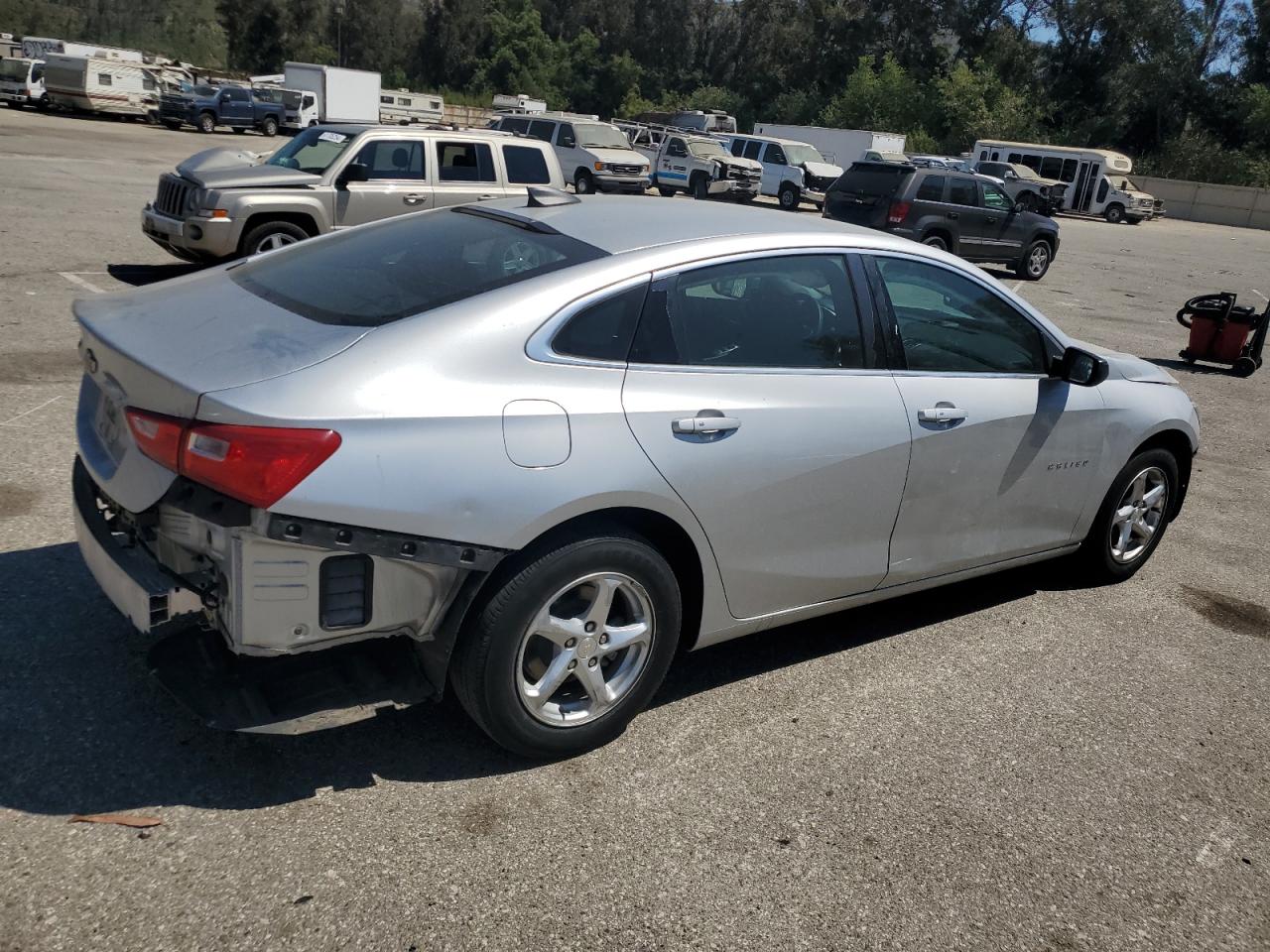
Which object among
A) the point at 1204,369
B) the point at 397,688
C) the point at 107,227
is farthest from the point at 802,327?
the point at 107,227

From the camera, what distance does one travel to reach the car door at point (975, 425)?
4055 millimetres

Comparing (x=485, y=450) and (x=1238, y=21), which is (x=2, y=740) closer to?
(x=485, y=450)

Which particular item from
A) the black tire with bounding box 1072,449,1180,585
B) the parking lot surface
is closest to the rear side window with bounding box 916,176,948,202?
the black tire with bounding box 1072,449,1180,585

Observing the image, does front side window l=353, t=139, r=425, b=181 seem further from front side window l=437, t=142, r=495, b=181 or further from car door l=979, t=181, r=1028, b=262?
car door l=979, t=181, r=1028, b=262

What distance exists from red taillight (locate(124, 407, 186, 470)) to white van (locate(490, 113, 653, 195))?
2375 centimetres

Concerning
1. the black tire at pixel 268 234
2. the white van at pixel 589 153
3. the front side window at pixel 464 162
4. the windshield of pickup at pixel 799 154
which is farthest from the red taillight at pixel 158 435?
the windshield of pickup at pixel 799 154

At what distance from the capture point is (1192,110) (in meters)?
62.4

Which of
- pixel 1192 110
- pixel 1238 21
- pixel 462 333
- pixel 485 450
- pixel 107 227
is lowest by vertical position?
pixel 107 227

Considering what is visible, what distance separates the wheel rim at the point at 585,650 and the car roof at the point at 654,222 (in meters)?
1.09

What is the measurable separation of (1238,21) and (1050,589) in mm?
71772

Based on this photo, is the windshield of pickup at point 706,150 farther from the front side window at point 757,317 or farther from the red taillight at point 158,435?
the red taillight at point 158,435

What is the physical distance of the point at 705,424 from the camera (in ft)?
11.1

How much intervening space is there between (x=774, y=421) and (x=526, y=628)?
1079mm

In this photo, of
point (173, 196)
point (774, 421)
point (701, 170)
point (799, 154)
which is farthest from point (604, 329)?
point (799, 154)
